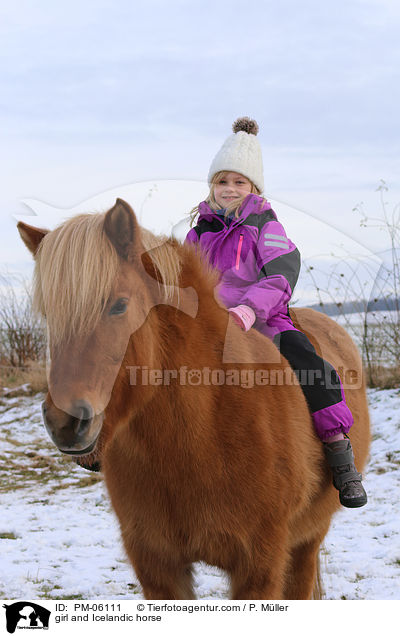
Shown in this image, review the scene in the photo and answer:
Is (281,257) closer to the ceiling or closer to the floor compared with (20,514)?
closer to the ceiling

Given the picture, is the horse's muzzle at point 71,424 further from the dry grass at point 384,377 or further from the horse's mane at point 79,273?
the dry grass at point 384,377

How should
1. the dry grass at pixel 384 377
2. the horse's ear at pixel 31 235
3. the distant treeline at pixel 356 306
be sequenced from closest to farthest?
the horse's ear at pixel 31 235 < the distant treeline at pixel 356 306 < the dry grass at pixel 384 377

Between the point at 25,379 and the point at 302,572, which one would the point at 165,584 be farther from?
the point at 25,379

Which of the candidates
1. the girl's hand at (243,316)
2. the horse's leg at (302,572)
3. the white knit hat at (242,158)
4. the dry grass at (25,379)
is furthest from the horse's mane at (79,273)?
the dry grass at (25,379)

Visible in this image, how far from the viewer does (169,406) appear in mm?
2145

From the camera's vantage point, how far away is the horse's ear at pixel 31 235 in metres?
2.15

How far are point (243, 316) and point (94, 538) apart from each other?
3114 millimetres

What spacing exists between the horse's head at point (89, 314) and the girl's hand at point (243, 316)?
1.81 ft
